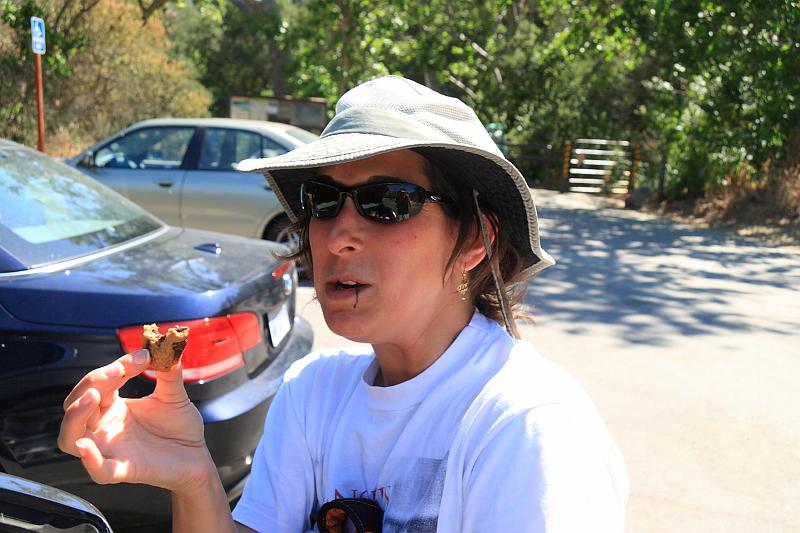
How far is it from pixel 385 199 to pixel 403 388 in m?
0.38

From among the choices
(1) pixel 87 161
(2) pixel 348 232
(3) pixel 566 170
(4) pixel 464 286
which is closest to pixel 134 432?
(2) pixel 348 232

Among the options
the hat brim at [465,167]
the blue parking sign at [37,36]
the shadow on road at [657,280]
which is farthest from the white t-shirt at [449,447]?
the blue parking sign at [37,36]

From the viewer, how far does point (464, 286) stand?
1669 millimetres

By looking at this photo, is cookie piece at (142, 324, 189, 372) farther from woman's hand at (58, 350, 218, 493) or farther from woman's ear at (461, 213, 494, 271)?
woman's ear at (461, 213, 494, 271)

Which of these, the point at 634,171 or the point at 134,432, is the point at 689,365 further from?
the point at 634,171

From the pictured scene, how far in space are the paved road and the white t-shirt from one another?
2.28 m

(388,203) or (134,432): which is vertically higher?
(388,203)

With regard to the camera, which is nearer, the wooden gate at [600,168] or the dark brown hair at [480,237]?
the dark brown hair at [480,237]

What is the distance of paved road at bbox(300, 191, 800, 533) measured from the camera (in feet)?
11.9

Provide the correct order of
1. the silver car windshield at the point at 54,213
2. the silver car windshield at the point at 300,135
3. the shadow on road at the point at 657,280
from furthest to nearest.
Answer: the silver car windshield at the point at 300,135
the shadow on road at the point at 657,280
the silver car windshield at the point at 54,213

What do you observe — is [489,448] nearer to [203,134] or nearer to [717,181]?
[203,134]

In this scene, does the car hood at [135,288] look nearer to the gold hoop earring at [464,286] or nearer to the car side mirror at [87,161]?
the gold hoop earring at [464,286]

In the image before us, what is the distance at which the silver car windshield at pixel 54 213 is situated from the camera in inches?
124

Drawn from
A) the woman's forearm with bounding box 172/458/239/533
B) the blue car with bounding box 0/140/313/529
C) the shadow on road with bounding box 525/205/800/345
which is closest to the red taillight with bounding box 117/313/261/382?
the blue car with bounding box 0/140/313/529
